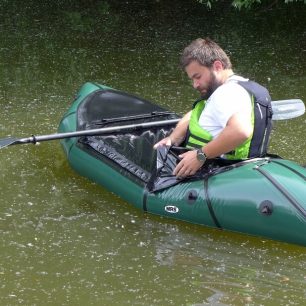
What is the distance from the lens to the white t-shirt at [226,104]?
366 centimetres

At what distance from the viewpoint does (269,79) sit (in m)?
6.59

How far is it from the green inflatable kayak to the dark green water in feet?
0.33

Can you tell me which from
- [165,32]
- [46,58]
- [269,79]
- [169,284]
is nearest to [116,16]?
[165,32]

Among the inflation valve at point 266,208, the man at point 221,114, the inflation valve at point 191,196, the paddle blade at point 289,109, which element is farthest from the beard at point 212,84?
the paddle blade at point 289,109

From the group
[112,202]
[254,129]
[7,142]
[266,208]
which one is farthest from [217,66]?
[7,142]

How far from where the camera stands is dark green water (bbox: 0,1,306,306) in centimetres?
337

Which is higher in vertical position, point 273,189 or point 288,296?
point 273,189

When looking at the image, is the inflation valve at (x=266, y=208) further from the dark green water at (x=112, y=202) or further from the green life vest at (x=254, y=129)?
the green life vest at (x=254, y=129)

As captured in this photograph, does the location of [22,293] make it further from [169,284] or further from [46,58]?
[46,58]

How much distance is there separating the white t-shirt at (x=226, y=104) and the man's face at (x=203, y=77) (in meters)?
0.08

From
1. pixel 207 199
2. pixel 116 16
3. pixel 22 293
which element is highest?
pixel 116 16

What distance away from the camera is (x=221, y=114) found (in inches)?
145

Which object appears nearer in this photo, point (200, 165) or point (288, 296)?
point (288, 296)

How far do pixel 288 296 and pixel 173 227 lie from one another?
836 millimetres
